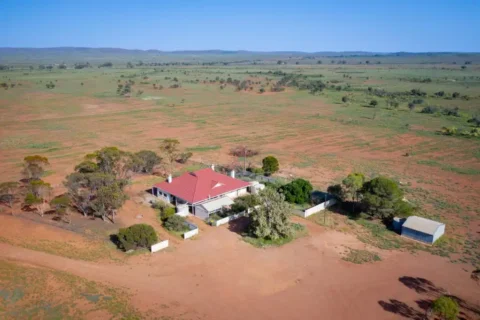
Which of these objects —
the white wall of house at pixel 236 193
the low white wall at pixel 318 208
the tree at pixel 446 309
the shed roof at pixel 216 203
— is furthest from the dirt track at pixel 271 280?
the white wall of house at pixel 236 193

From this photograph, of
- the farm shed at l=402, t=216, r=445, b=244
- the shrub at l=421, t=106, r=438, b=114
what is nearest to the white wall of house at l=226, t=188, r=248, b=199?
the farm shed at l=402, t=216, r=445, b=244

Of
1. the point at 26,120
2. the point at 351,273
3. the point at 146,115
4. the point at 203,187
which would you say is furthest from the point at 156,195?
the point at 26,120

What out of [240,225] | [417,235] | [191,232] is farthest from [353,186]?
[191,232]

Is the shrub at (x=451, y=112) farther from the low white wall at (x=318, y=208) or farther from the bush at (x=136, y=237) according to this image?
the bush at (x=136, y=237)

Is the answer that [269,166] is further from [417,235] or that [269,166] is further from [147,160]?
[417,235]

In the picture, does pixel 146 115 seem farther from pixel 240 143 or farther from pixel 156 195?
pixel 156 195

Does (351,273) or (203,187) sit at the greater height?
(203,187)
